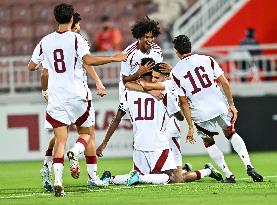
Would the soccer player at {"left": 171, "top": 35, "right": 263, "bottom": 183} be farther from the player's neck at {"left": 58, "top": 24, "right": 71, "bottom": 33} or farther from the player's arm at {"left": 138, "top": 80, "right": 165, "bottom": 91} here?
the player's neck at {"left": 58, "top": 24, "right": 71, "bottom": 33}

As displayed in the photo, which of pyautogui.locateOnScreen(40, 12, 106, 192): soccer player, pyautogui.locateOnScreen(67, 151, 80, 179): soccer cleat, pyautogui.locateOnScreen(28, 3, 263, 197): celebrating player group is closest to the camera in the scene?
pyautogui.locateOnScreen(67, 151, 80, 179): soccer cleat

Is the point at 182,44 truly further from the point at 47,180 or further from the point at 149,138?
the point at 47,180

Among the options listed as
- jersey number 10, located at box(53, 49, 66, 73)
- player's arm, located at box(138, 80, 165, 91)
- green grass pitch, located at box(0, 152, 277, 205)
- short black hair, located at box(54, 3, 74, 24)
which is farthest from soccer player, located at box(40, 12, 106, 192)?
short black hair, located at box(54, 3, 74, 24)

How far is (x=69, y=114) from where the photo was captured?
42.1ft

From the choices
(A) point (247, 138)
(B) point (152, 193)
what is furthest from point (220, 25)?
(B) point (152, 193)

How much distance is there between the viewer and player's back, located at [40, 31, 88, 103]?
1268 centimetres

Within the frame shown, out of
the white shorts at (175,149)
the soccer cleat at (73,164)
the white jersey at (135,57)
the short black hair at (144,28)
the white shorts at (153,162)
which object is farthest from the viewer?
the white shorts at (175,149)

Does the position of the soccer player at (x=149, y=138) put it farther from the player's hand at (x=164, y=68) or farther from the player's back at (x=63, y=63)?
the player's back at (x=63, y=63)

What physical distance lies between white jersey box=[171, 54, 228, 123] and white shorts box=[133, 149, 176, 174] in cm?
65

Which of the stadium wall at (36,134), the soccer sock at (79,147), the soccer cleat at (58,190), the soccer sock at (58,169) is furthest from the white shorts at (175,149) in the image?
the stadium wall at (36,134)

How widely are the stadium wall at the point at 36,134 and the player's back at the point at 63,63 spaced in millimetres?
9384

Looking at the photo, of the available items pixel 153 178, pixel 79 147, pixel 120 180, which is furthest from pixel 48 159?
pixel 153 178

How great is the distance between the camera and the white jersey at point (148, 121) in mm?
14008

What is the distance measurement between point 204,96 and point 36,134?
8865 millimetres
